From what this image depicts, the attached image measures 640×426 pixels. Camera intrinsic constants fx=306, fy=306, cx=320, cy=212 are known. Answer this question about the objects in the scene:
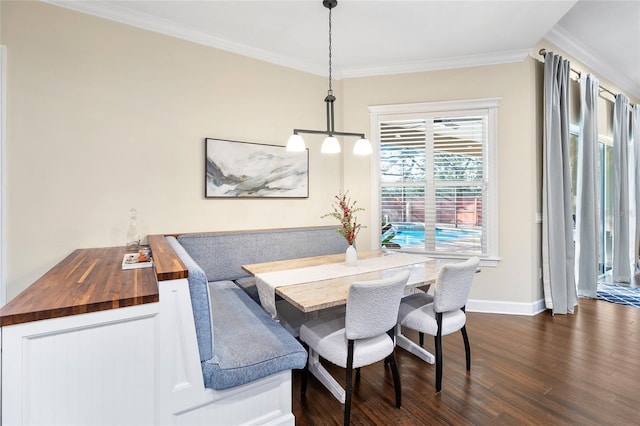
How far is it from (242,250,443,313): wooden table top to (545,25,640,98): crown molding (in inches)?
126

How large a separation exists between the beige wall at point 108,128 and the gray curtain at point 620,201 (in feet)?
17.2

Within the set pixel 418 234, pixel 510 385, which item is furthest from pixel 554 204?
pixel 510 385

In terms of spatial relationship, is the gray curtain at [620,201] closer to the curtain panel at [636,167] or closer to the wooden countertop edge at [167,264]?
the curtain panel at [636,167]

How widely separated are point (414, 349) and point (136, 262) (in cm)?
223

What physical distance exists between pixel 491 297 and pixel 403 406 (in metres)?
2.17

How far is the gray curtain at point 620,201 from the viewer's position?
15.3 feet

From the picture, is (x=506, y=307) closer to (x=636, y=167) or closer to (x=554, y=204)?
(x=554, y=204)

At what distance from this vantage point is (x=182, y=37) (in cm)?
291

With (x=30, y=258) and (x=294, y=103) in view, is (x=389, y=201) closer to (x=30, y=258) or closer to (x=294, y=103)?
(x=294, y=103)

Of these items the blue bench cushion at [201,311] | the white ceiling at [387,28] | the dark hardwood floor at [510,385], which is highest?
the white ceiling at [387,28]

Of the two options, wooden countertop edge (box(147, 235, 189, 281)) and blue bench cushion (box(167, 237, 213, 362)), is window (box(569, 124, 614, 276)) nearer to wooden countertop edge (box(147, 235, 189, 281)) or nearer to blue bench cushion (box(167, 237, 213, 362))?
blue bench cushion (box(167, 237, 213, 362))

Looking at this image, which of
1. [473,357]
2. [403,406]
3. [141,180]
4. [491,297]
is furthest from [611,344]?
[141,180]

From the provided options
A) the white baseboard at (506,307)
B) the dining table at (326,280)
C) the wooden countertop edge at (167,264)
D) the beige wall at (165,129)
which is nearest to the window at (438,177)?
the beige wall at (165,129)

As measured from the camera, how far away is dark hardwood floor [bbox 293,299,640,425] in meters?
1.81
